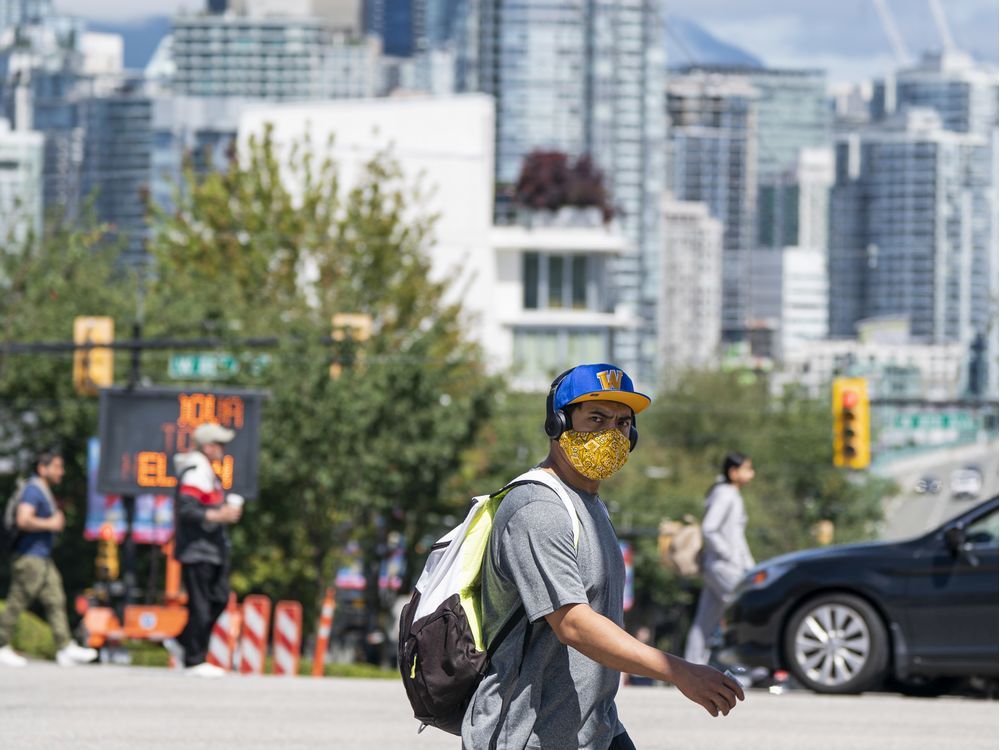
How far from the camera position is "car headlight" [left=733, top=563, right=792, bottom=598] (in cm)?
1345

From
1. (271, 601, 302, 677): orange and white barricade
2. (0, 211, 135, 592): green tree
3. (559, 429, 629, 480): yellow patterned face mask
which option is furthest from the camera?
(0, 211, 135, 592): green tree

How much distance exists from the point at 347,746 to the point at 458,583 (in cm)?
471

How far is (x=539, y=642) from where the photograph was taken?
5270mm

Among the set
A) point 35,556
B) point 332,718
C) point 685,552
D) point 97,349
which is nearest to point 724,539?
point 685,552

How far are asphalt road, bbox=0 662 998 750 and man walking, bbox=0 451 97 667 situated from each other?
54.2 inches

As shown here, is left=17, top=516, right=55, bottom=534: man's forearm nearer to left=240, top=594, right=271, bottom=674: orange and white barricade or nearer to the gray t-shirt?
left=240, top=594, right=271, bottom=674: orange and white barricade

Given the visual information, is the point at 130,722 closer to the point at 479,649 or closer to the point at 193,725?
the point at 193,725

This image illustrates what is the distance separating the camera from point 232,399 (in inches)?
837

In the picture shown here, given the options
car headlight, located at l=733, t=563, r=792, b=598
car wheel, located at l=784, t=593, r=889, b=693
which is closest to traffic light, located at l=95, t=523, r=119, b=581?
car headlight, located at l=733, t=563, r=792, b=598

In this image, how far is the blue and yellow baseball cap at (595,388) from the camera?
5.42 meters

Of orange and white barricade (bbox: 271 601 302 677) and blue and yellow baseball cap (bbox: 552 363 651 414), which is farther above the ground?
blue and yellow baseball cap (bbox: 552 363 651 414)

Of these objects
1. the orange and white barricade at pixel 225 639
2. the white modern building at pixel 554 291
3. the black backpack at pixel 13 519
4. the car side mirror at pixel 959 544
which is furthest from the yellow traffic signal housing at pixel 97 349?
the white modern building at pixel 554 291

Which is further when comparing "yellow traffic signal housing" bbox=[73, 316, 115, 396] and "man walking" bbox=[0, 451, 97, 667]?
"yellow traffic signal housing" bbox=[73, 316, 115, 396]

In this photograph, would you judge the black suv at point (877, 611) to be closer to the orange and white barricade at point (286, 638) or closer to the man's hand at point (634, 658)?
the orange and white barricade at point (286, 638)
